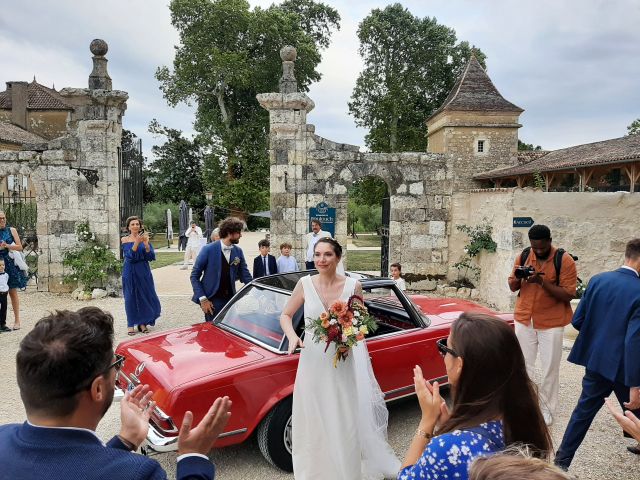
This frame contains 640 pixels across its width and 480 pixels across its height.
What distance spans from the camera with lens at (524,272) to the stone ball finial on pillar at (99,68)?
31.5 feet

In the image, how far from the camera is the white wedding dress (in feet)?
11.2

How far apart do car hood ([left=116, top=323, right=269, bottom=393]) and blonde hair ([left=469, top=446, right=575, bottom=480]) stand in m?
2.73

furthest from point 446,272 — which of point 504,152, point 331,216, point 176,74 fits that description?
point 176,74

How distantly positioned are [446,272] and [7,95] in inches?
1535

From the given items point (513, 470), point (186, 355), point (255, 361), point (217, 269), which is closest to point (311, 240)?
point (217, 269)

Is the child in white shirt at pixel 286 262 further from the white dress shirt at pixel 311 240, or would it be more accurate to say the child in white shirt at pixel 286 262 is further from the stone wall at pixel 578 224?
the stone wall at pixel 578 224

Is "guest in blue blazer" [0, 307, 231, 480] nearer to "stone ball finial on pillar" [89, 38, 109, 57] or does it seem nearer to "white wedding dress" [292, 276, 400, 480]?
"white wedding dress" [292, 276, 400, 480]

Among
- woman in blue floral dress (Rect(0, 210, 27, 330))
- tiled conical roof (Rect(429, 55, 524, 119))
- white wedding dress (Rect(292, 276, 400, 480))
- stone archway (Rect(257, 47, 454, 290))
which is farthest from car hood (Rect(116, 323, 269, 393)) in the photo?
tiled conical roof (Rect(429, 55, 524, 119))

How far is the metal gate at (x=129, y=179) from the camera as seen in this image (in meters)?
11.2

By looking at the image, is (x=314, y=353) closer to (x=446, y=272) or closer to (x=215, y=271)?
(x=215, y=271)

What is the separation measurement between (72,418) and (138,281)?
695 centimetres

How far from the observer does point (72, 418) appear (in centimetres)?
142

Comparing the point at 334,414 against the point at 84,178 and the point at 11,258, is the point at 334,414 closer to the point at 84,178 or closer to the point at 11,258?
the point at 11,258

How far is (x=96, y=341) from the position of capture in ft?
5.01
